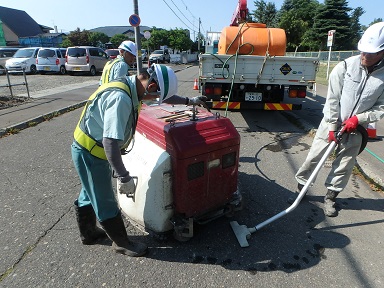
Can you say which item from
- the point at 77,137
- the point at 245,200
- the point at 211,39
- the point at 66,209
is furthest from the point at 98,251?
the point at 211,39

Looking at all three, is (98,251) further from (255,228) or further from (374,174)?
(374,174)

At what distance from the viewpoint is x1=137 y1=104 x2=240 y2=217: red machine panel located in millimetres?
2260

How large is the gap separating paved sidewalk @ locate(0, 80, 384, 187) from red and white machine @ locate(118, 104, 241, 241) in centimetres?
252

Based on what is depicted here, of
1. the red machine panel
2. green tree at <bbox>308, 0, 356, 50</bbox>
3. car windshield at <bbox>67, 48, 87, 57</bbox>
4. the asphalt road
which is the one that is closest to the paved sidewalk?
the asphalt road

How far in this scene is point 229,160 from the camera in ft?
8.45

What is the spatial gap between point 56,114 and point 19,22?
214 ft

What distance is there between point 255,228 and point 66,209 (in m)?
2.09

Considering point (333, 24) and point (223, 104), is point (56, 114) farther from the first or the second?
point (333, 24)

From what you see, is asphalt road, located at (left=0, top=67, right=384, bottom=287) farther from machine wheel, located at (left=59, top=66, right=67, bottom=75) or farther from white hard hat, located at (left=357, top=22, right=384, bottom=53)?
machine wheel, located at (left=59, top=66, right=67, bottom=75)

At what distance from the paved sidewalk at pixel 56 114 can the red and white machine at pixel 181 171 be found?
99.4 inches

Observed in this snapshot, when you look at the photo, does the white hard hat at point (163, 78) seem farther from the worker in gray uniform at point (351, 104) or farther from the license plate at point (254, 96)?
the license plate at point (254, 96)

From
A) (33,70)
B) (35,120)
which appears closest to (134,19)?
(35,120)

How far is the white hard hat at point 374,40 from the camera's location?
2426 millimetres

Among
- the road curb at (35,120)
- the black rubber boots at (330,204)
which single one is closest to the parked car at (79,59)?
the road curb at (35,120)
